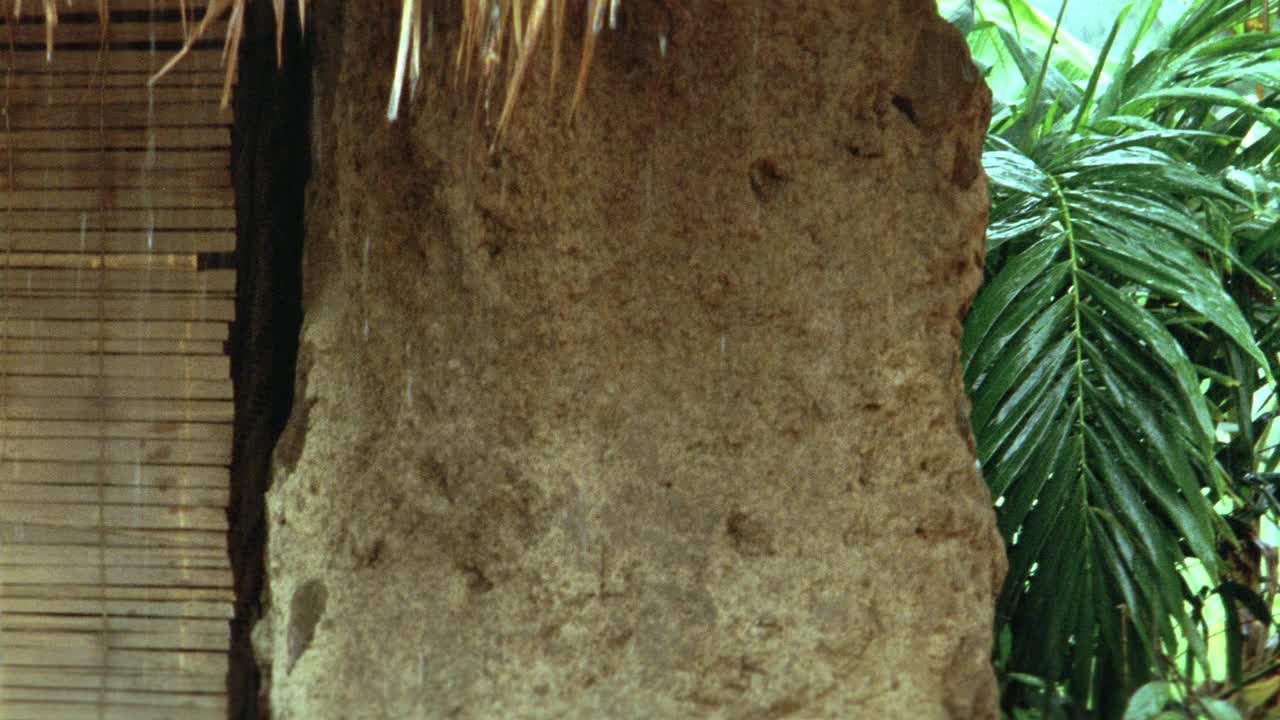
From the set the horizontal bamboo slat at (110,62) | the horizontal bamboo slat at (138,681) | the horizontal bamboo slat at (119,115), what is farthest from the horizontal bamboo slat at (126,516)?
the horizontal bamboo slat at (110,62)

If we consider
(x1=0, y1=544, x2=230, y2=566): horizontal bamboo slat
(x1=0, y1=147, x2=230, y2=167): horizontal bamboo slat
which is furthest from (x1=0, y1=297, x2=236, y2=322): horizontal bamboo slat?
(x1=0, y1=544, x2=230, y2=566): horizontal bamboo slat

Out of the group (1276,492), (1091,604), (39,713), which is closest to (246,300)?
(39,713)

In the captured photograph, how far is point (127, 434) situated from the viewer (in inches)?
Result: 111

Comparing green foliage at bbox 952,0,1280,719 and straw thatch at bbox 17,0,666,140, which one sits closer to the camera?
straw thatch at bbox 17,0,666,140

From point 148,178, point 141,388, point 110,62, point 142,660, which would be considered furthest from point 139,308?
point 142,660

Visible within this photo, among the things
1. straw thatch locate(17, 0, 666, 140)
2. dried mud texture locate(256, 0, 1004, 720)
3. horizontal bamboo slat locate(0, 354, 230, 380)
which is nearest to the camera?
straw thatch locate(17, 0, 666, 140)

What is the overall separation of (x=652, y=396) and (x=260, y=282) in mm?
920

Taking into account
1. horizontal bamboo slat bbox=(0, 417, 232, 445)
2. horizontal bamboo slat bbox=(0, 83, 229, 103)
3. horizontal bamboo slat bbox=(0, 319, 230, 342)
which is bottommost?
horizontal bamboo slat bbox=(0, 417, 232, 445)

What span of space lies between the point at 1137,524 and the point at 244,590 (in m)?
1.85

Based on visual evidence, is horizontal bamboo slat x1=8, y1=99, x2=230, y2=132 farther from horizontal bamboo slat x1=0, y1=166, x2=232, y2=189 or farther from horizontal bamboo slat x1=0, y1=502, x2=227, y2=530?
horizontal bamboo slat x1=0, y1=502, x2=227, y2=530

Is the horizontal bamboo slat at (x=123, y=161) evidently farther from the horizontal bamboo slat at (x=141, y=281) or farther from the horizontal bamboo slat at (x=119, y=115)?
the horizontal bamboo slat at (x=141, y=281)

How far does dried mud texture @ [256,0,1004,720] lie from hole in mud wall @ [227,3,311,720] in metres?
0.30

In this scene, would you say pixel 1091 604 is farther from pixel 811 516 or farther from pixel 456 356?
pixel 456 356

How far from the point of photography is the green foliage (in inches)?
119
